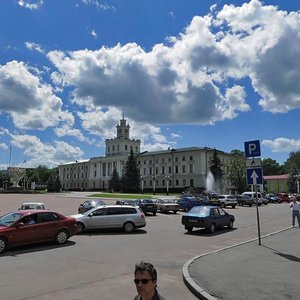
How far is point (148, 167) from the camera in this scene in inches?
5418

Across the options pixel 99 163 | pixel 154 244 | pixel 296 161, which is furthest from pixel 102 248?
pixel 99 163

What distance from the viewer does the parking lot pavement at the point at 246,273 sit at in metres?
7.64

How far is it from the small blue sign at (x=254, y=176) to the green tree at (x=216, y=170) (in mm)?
94881

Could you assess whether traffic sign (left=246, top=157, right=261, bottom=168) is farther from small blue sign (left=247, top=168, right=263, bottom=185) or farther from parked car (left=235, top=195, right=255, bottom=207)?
parked car (left=235, top=195, right=255, bottom=207)

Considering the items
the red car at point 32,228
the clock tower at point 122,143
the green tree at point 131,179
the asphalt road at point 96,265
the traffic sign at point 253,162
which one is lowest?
the asphalt road at point 96,265

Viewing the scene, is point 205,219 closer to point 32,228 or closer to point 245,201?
point 32,228

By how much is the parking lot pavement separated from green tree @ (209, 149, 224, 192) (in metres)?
97.4

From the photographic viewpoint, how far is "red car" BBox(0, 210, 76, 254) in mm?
13766

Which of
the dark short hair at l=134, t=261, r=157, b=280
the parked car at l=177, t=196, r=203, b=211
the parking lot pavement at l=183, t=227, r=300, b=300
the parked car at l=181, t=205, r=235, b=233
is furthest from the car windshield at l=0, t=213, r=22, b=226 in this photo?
the parked car at l=177, t=196, r=203, b=211

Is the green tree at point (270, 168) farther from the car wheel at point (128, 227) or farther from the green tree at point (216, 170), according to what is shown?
the car wheel at point (128, 227)

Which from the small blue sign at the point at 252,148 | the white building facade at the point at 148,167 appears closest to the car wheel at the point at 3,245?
the small blue sign at the point at 252,148

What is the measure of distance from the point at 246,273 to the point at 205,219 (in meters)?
11.0

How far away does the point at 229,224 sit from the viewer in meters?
22.5

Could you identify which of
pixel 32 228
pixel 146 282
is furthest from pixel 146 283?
pixel 32 228
